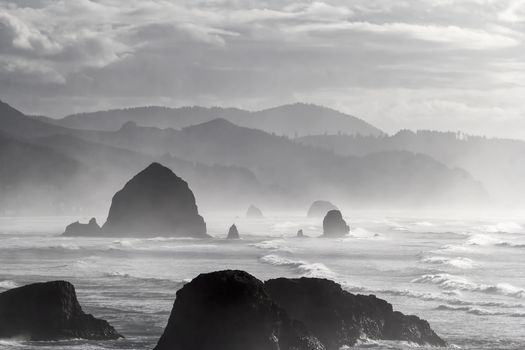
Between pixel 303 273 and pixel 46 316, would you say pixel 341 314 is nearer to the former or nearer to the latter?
pixel 46 316

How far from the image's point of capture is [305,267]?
78.1m

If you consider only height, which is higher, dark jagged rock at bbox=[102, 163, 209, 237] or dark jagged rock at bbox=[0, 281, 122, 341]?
dark jagged rock at bbox=[102, 163, 209, 237]

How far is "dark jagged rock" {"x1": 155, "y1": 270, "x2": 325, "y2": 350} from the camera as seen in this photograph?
32688 millimetres

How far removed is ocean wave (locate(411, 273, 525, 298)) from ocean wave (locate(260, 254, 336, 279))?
7121 millimetres

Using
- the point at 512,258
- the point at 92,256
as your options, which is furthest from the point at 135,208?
the point at 512,258

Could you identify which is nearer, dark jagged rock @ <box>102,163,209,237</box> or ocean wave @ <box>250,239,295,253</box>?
ocean wave @ <box>250,239,295,253</box>

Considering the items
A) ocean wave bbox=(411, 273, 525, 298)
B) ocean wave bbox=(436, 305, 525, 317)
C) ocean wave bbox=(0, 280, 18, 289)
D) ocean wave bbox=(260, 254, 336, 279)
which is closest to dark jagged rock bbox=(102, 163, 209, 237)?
ocean wave bbox=(260, 254, 336, 279)

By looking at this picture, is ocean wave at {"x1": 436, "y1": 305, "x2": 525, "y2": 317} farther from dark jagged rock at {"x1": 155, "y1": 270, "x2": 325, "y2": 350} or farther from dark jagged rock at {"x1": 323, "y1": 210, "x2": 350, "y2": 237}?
dark jagged rock at {"x1": 323, "y1": 210, "x2": 350, "y2": 237}

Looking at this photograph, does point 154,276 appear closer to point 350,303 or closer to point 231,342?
point 350,303

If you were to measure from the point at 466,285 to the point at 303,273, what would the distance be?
529 inches

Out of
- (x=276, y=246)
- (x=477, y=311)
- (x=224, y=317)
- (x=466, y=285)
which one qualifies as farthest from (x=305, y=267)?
(x=224, y=317)

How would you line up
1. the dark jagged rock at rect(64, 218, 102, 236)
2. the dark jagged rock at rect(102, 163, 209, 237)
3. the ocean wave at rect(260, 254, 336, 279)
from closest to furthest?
the ocean wave at rect(260, 254, 336, 279) → the dark jagged rock at rect(102, 163, 209, 237) → the dark jagged rock at rect(64, 218, 102, 236)

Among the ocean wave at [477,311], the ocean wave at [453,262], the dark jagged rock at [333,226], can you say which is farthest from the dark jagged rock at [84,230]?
the ocean wave at [477,311]

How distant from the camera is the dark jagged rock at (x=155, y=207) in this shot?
12988 cm
